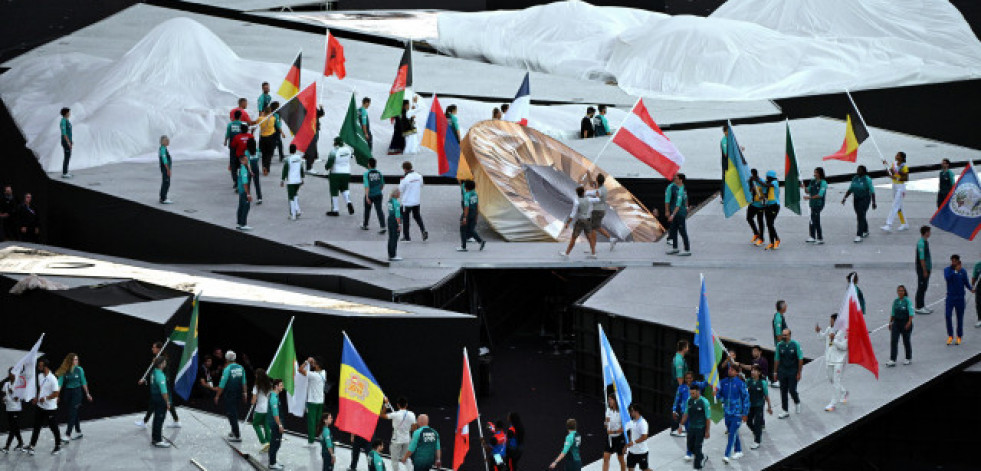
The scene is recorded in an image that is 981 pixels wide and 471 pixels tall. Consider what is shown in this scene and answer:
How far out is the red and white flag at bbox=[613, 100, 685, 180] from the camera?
29094 millimetres

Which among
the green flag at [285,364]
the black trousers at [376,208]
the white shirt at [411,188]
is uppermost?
the white shirt at [411,188]

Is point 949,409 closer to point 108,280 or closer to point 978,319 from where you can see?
point 978,319

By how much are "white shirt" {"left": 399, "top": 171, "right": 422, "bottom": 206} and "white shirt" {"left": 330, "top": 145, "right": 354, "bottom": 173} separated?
1.83 m

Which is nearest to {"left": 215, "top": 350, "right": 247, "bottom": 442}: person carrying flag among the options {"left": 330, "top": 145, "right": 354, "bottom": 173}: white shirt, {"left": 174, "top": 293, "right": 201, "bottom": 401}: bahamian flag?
{"left": 174, "top": 293, "right": 201, "bottom": 401}: bahamian flag

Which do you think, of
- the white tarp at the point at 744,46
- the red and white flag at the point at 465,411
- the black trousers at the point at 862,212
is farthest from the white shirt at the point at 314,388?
the white tarp at the point at 744,46

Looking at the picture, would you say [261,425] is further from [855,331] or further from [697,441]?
[855,331]

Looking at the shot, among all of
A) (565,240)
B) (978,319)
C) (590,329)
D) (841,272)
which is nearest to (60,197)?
(565,240)

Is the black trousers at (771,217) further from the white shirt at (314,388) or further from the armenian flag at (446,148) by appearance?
the white shirt at (314,388)

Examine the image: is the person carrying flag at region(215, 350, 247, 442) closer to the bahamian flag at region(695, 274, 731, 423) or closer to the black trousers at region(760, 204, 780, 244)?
the bahamian flag at region(695, 274, 731, 423)

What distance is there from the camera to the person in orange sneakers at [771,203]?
28.5 m

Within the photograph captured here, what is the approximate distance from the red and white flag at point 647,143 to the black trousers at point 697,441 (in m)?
9.18

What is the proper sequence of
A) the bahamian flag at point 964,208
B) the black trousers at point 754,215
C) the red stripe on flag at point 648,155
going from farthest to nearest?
the red stripe on flag at point 648,155 → the black trousers at point 754,215 → the bahamian flag at point 964,208

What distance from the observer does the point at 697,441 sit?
2044 cm

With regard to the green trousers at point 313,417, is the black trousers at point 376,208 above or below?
above
